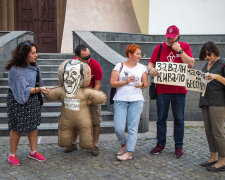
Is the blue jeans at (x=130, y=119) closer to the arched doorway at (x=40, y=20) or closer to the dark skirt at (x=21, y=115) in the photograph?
the dark skirt at (x=21, y=115)

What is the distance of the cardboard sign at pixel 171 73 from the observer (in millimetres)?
4348

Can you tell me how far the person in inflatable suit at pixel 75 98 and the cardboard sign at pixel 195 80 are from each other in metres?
1.22

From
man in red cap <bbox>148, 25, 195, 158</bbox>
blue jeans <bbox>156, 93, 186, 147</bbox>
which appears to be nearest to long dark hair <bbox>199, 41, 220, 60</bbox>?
man in red cap <bbox>148, 25, 195, 158</bbox>

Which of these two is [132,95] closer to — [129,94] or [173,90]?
[129,94]

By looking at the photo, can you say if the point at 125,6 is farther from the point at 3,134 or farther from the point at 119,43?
the point at 3,134

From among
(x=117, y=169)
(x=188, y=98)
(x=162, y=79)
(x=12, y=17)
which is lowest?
(x=117, y=169)

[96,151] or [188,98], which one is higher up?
[188,98]

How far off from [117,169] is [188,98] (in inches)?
137

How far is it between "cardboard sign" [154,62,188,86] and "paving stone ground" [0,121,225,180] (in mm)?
1122

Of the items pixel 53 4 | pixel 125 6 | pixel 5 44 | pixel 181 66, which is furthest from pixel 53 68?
pixel 125 6

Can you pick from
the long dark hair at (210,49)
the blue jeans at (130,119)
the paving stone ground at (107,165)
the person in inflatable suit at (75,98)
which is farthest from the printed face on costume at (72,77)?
the long dark hair at (210,49)

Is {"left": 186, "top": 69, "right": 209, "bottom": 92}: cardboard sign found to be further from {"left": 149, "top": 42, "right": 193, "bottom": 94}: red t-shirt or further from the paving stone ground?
the paving stone ground

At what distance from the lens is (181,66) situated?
14.3ft

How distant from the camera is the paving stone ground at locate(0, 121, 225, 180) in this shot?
3.85m
